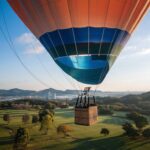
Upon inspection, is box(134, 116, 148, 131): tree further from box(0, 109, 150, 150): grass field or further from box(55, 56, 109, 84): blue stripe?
box(55, 56, 109, 84): blue stripe

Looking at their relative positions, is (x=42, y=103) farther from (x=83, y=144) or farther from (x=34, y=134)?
(x=83, y=144)

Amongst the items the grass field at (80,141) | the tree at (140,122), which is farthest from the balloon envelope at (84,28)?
the tree at (140,122)

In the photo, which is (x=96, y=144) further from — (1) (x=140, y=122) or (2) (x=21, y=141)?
(1) (x=140, y=122)

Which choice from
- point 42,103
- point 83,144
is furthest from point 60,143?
point 42,103

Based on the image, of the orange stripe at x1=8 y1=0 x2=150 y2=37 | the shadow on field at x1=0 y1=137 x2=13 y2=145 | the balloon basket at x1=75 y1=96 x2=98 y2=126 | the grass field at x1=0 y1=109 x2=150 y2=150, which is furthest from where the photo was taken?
the shadow on field at x1=0 y1=137 x2=13 y2=145

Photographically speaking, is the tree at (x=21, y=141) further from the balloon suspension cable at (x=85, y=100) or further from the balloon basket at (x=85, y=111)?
the balloon basket at (x=85, y=111)

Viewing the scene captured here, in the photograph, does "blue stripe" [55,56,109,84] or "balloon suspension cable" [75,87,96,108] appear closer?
"balloon suspension cable" [75,87,96,108]

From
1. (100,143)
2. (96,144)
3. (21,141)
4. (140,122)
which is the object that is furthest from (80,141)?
(140,122)

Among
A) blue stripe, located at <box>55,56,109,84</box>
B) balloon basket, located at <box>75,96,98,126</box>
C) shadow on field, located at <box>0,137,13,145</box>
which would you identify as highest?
blue stripe, located at <box>55,56,109,84</box>

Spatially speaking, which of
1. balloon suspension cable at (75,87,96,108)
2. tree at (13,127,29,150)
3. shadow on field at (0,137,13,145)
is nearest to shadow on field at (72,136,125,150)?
tree at (13,127,29,150)
